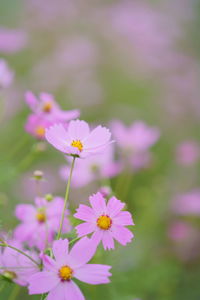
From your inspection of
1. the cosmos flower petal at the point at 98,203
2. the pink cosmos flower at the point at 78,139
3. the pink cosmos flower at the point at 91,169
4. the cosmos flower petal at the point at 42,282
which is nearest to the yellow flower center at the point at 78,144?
the pink cosmos flower at the point at 78,139

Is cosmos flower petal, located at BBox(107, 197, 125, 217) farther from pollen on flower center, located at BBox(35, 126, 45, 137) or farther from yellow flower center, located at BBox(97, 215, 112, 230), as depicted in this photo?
pollen on flower center, located at BBox(35, 126, 45, 137)

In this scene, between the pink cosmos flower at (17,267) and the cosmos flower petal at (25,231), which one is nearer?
the pink cosmos flower at (17,267)

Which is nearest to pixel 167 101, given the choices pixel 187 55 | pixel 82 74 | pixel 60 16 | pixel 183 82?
pixel 183 82

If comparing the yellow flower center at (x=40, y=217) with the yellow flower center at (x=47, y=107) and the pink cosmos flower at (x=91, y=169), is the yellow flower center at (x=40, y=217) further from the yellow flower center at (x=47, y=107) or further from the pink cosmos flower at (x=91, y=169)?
the pink cosmos flower at (x=91, y=169)

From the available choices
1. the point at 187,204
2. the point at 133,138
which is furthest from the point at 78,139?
the point at 187,204

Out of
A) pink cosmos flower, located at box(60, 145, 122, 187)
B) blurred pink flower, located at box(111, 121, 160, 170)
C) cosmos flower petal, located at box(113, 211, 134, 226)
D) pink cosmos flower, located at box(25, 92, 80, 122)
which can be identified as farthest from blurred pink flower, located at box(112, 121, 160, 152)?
cosmos flower petal, located at box(113, 211, 134, 226)

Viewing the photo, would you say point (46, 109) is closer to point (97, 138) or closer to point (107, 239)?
point (97, 138)
